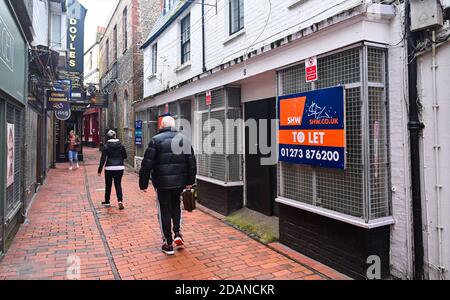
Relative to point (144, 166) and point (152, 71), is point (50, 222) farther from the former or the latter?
point (152, 71)

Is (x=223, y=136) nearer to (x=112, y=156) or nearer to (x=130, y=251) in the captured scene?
(x=112, y=156)

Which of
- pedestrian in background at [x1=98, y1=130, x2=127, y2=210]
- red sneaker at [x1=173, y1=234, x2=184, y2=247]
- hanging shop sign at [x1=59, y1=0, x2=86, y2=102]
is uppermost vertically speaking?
hanging shop sign at [x1=59, y1=0, x2=86, y2=102]

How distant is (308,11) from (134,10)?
Answer: 12194 mm

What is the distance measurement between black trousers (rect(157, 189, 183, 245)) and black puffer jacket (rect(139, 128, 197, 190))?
0.13 meters

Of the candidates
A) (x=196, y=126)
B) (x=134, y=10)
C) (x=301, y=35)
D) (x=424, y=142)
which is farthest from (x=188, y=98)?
(x=134, y=10)

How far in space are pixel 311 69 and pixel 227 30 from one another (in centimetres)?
369

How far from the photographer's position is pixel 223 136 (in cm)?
710

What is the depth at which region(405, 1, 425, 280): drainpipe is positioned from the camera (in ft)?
11.7

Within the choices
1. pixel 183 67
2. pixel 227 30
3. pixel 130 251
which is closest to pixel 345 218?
pixel 130 251

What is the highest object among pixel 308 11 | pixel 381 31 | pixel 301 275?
pixel 308 11

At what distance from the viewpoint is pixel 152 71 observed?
43.5 ft

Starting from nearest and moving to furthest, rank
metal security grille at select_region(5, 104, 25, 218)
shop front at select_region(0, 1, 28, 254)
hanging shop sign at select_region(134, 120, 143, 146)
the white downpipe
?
the white downpipe, shop front at select_region(0, 1, 28, 254), metal security grille at select_region(5, 104, 25, 218), hanging shop sign at select_region(134, 120, 143, 146)

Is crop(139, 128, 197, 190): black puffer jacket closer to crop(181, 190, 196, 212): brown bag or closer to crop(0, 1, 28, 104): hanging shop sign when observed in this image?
crop(181, 190, 196, 212): brown bag

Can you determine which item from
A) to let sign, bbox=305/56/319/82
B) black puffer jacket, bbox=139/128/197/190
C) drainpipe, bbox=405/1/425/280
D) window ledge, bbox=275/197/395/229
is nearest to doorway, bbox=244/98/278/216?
window ledge, bbox=275/197/395/229
